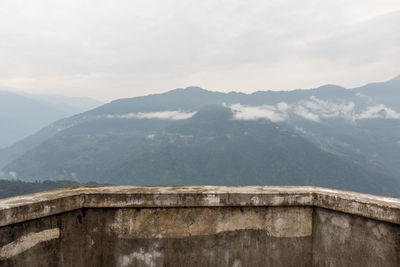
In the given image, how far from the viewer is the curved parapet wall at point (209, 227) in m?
3.36

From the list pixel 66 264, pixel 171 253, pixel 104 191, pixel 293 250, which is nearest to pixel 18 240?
pixel 66 264

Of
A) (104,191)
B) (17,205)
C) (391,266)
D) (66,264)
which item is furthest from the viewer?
(104,191)

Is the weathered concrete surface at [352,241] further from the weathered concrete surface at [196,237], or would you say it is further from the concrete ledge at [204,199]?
the weathered concrete surface at [196,237]

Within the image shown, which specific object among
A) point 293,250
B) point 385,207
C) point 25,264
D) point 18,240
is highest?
point 385,207

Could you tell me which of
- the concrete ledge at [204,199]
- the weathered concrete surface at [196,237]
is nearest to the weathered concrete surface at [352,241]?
the concrete ledge at [204,199]

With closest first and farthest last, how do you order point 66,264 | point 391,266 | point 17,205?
point 17,205 → point 391,266 → point 66,264

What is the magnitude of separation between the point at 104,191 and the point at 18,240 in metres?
1.01

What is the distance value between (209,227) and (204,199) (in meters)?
0.38

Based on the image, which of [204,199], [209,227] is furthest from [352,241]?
[204,199]

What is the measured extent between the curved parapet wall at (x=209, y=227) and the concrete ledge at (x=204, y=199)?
12 mm

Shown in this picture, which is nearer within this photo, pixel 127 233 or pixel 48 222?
pixel 48 222

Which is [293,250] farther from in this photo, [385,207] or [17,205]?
[17,205]

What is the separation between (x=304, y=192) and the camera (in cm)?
370

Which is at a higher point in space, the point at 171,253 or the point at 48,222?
the point at 48,222
